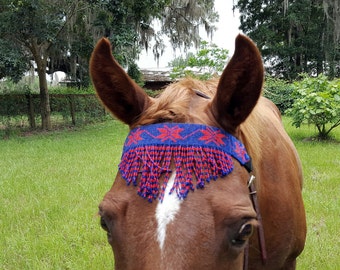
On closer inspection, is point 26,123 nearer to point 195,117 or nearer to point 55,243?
point 55,243

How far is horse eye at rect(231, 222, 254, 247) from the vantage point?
3.62ft

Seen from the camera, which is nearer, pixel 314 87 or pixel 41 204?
pixel 41 204

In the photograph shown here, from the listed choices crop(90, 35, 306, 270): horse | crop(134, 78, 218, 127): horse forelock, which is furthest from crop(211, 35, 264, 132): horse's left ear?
crop(134, 78, 218, 127): horse forelock

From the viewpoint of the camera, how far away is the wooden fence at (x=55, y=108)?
43.3ft

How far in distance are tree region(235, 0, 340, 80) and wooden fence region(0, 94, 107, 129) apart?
1540cm

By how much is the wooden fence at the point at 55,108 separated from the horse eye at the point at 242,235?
44.6 feet

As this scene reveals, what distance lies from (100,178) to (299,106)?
5855 millimetres

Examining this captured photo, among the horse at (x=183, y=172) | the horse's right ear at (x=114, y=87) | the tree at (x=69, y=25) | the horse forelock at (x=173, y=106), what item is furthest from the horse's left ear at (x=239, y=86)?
the tree at (x=69, y=25)

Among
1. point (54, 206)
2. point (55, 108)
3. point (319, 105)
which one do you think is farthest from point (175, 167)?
A: point (55, 108)

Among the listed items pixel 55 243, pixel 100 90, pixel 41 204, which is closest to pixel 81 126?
pixel 41 204

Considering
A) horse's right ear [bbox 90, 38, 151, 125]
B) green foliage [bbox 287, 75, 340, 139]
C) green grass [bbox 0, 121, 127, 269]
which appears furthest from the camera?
green foliage [bbox 287, 75, 340, 139]

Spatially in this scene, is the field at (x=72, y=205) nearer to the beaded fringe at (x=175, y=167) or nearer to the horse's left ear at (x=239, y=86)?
the beaded fringe at (x=175, y=167)

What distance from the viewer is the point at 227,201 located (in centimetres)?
110

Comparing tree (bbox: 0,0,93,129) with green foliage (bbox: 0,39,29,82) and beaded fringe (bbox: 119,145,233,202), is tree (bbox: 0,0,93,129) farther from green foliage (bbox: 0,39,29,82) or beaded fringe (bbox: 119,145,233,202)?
beaded fringe (bbox: 119,145,233,202)
